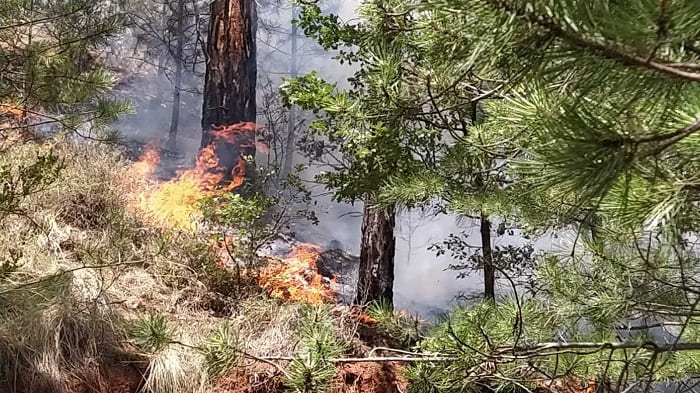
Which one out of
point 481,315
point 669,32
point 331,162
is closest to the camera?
point 669,32

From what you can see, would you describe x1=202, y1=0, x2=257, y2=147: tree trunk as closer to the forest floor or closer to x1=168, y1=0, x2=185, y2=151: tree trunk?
x1=168, y1=0, x2=185, y2=151: tree trunk

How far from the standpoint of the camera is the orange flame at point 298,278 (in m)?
2.22

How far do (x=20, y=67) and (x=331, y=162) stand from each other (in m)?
1.44

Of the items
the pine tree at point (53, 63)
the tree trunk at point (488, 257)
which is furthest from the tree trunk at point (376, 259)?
the pine tree at point (53, 63)

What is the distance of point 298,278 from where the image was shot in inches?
98.0

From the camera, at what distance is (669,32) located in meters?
0.45

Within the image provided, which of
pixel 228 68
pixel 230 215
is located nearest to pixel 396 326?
pixel 230 215

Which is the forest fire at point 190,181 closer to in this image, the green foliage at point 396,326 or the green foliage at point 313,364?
the green foliage at point 396,326

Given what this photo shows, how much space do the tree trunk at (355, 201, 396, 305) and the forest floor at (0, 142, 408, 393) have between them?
204mm

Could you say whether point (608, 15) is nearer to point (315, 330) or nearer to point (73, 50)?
point (315, 330)

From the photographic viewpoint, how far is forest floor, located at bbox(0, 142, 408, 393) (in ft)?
4.84

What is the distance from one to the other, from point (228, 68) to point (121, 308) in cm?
171

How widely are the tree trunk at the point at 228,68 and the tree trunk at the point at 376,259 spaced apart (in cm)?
117

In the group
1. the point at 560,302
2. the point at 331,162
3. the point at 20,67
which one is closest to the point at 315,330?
the point at 560,302
